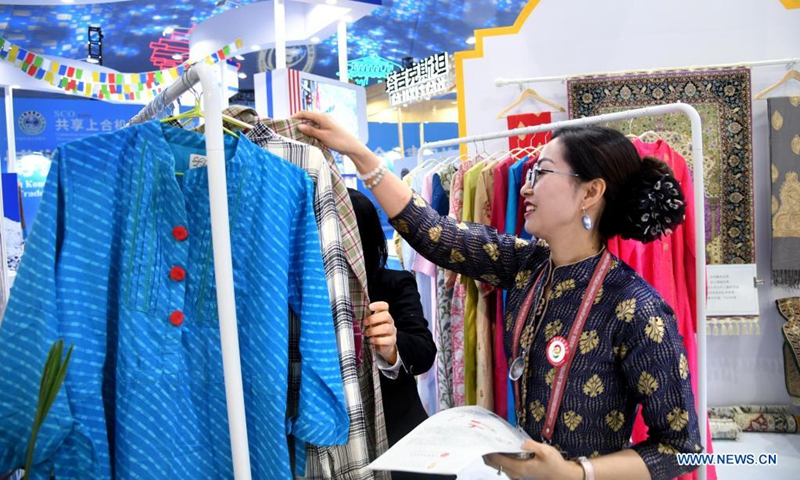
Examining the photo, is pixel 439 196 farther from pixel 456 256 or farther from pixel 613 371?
pixel 613 371

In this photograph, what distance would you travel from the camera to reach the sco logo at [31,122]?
8.14 m

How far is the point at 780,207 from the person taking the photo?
360 centimetres

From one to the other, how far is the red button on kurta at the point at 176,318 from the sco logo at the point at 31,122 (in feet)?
27.7

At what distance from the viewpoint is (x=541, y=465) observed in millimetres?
1252

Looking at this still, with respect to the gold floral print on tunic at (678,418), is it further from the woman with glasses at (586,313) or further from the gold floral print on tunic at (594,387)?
the gold floral print on tunic at (594,387)

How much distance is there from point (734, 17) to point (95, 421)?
4.00m

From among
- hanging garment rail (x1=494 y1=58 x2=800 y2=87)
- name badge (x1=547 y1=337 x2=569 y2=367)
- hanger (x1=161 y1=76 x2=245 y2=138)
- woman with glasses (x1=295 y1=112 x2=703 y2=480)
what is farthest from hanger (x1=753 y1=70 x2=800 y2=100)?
hanger (x1=161 y1=76 x2=245 y2=138)

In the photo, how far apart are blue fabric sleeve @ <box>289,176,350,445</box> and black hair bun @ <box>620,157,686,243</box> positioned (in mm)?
789

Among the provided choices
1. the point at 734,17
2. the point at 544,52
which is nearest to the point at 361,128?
the point at 544,52

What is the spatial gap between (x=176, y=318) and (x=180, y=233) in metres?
0.16

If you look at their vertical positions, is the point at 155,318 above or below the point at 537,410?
above

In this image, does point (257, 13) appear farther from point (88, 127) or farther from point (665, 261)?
point (88, 127)

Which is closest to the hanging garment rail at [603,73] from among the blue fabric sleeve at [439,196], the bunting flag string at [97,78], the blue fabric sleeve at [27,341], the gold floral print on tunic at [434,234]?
the blue fabric sleeve at [439,196]

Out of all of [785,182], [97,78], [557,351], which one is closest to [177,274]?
[557,351]
